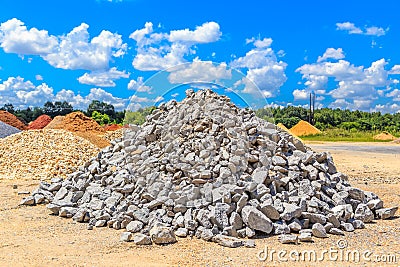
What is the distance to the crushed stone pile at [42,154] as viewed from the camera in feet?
35.5

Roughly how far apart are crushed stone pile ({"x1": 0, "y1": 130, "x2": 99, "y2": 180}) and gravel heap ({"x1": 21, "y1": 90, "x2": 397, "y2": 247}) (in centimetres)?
404

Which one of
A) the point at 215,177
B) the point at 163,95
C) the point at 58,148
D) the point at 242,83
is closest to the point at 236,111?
the point at 242,83

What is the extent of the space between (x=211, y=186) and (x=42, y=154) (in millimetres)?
7959

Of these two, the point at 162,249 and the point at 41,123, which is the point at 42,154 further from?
the point at 41,123

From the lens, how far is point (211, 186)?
5.39 m

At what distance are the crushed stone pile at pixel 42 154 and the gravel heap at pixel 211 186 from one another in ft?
13.2

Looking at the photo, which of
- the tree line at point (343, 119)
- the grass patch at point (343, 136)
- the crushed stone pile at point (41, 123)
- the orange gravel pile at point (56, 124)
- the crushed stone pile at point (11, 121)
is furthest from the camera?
the tree line at point (343, 119)

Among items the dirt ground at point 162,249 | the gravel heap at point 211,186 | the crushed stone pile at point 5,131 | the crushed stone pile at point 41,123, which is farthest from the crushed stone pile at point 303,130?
the dirt ground at point 162,249

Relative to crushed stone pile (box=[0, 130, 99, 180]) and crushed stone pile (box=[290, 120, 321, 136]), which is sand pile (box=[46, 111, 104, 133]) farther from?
crushed stone pile (box=[290, 120, 321, 136])

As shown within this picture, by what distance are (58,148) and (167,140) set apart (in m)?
7.24

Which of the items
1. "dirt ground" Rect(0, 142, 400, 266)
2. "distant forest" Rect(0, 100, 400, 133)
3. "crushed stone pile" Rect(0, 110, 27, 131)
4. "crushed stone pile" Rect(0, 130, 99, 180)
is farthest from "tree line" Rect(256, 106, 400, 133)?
"dirt ground" Rect(0, 142, 400, 266)

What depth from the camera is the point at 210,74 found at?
261 inches

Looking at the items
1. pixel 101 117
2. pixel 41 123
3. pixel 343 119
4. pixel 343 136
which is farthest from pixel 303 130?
pixel 41 123

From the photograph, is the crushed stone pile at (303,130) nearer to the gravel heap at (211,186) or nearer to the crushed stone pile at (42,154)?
the crushed stone pile at (42,154)
